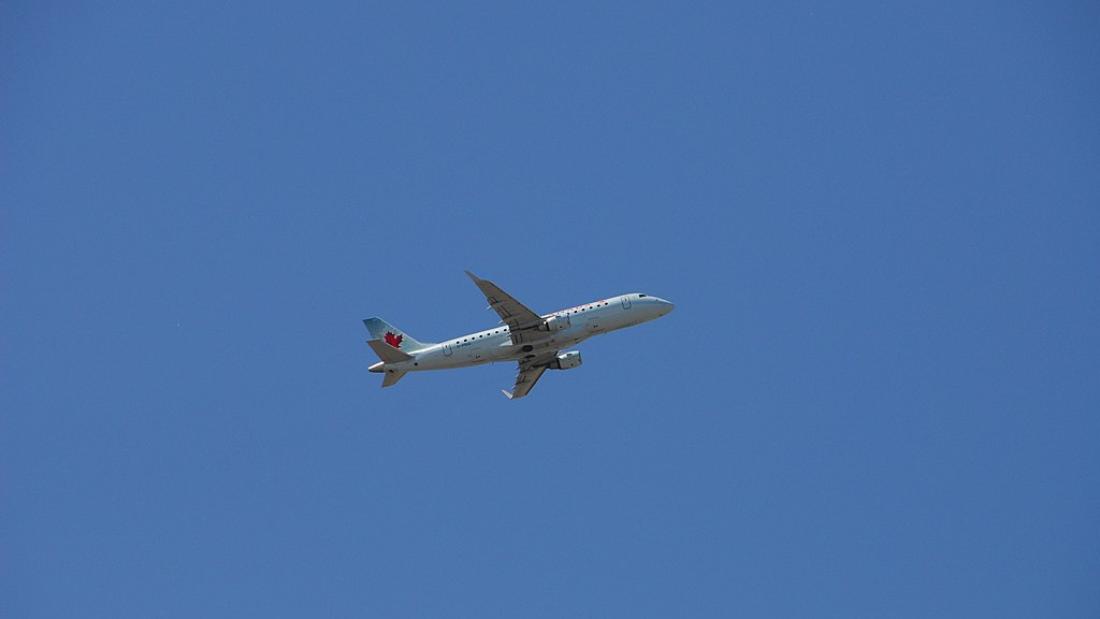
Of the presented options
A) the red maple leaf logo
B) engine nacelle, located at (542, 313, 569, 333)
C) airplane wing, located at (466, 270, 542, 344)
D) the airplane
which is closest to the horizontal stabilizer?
the airplane

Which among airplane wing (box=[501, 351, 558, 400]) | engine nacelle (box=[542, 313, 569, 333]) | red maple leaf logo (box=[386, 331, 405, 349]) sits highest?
red maple leaf logo (box=[386, 331, 405, 349])

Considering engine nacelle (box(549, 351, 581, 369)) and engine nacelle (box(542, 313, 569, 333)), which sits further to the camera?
engine nacelle (box(549, 351, 581, 369))

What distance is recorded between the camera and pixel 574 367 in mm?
90562

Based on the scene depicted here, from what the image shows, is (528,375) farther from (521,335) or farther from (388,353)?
(388,353)

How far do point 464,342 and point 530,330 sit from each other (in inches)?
176

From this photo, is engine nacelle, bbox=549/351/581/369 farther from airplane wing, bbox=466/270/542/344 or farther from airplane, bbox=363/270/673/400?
airplane wing, bbox=466/270/542/344

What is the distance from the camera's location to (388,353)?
86.9m

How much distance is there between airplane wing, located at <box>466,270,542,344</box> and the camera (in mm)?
82812

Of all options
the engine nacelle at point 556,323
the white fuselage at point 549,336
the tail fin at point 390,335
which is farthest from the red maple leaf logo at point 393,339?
the engine nacelle at point 556,323

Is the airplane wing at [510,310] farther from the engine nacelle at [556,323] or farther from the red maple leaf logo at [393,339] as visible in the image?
the red maple leaf logo at [393,339]

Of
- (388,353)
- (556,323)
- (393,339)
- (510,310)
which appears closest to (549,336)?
(556,323)

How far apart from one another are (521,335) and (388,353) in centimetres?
896

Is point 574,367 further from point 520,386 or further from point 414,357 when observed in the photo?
point 414,357

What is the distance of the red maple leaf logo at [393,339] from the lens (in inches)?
3590
